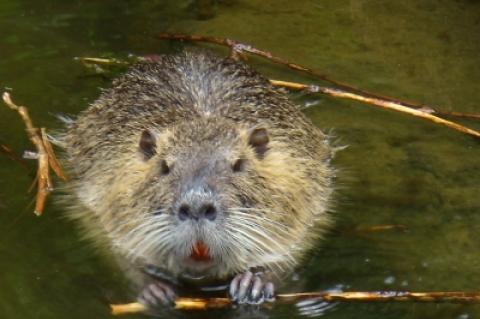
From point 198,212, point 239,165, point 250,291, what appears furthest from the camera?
point 239,165

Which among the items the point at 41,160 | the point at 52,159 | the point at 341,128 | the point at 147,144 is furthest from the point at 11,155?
the point at 341,128

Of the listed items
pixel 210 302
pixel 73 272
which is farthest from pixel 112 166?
pixel 210 302

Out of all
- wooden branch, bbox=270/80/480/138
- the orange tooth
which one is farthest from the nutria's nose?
wooden branch, bbox=270/80/480/138

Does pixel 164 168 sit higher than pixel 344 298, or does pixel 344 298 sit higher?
pixel 164 168

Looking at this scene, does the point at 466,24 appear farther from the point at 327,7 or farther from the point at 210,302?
the point at 210,302

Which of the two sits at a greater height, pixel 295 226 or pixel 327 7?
pixel 327 7

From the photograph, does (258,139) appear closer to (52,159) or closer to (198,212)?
(198,212)

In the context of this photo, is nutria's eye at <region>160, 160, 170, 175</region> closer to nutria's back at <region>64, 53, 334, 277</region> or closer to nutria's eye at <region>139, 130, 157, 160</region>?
nutria's back at <region>64, 53, 334, 277</region>
